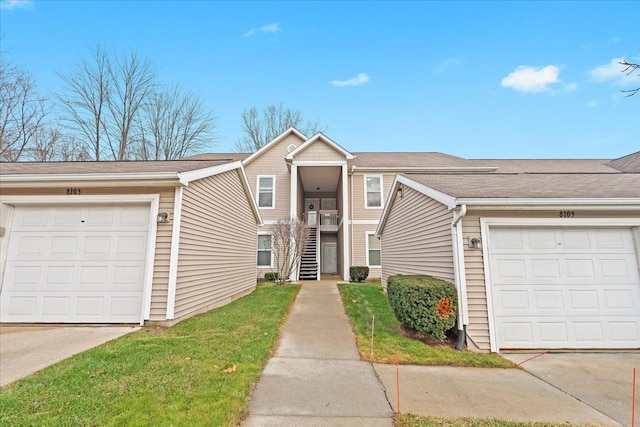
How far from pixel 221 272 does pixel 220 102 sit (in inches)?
622

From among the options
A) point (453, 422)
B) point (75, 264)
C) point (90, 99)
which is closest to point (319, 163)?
point (75, 264)

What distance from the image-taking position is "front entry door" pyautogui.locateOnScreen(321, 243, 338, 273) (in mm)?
17344

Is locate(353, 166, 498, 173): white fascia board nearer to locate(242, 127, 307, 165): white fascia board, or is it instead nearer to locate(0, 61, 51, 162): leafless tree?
locate(242, 127, 307, 165): white fascia board

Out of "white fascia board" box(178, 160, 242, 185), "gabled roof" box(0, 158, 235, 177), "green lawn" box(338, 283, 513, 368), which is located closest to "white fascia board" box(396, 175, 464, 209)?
"green lawn" box(338, 283, 513, 368)

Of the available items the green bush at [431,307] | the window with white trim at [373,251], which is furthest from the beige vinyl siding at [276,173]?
the green bush at [431,307]

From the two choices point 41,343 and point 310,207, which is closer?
point 41,343

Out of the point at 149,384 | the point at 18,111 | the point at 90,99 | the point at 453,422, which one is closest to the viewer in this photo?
the point at 453,422

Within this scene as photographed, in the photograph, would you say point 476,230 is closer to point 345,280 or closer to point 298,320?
point 298,320

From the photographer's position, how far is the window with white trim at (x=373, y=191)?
47.3 feet

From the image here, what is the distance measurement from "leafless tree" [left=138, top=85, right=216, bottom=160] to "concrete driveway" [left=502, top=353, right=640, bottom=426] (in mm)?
22378

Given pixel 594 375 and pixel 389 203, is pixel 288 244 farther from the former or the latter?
pixel 594 375

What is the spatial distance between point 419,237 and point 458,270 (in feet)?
6.62

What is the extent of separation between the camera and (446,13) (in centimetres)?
1145

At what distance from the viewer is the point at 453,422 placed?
244 cm
